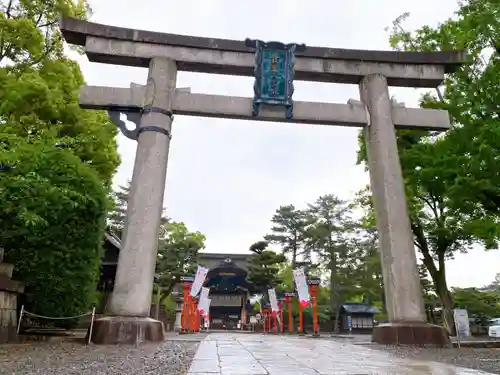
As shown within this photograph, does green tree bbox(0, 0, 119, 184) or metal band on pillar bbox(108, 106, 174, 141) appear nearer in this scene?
metal band on pillar bbox(108, 106, 174, 141)

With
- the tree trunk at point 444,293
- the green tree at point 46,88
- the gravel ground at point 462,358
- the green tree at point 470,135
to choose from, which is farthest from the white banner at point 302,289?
the gravel ground at point 462,358

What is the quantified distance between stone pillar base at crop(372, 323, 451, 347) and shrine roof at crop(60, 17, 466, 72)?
6.38m

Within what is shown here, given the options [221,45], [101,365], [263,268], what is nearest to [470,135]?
[221,45]

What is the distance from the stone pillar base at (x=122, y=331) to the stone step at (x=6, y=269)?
2.30 m

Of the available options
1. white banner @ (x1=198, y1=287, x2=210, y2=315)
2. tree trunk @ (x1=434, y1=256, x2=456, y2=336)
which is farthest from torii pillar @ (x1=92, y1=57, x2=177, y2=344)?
white banner @ (x1=198, y1=287, x2=210, y2=315)

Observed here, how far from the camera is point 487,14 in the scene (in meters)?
9.39

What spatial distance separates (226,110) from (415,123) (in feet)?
15.5

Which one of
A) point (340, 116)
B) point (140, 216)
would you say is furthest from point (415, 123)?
point (140, 216)

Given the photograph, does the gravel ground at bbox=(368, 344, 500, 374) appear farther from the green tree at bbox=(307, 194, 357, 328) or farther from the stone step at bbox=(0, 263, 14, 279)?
the green tree at bbox=(307, 194, 357, 328)

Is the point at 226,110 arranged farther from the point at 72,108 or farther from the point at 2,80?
the point at 2,80

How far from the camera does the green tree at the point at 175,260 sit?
100ft

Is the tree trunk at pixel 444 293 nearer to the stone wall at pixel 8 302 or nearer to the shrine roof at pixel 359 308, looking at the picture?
the shrine roof at pixel 359 308

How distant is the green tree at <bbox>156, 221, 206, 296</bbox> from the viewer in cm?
3062

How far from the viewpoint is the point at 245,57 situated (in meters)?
9.84
